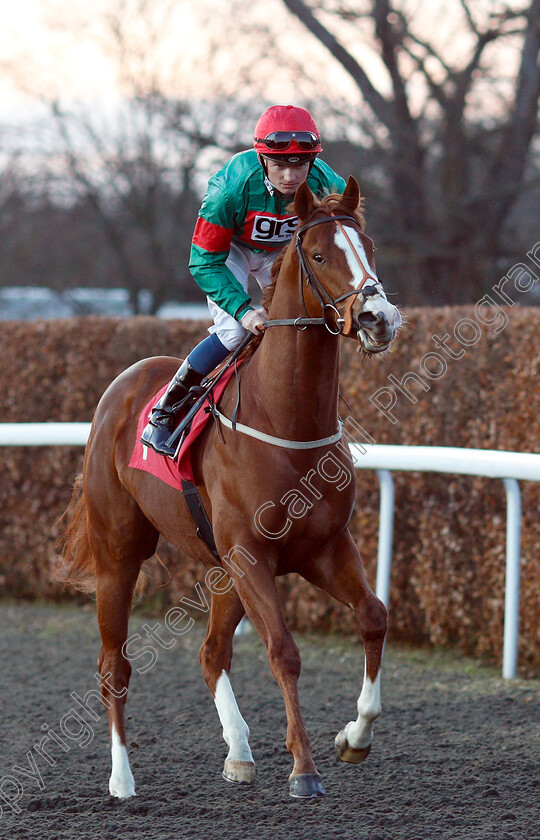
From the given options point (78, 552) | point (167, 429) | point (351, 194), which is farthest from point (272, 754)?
point (351, 194)

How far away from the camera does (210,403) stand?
358 cm

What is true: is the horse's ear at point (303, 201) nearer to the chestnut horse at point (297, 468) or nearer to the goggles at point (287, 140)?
the chestnut horse at point (297, 468)

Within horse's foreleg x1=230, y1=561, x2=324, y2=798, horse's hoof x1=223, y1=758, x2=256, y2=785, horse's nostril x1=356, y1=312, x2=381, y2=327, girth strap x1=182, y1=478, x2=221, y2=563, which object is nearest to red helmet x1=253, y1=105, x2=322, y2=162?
horse's nostril x1=356, y1=312, x2=381, y2=327

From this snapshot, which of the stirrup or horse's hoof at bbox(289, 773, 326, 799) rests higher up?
the stirrup

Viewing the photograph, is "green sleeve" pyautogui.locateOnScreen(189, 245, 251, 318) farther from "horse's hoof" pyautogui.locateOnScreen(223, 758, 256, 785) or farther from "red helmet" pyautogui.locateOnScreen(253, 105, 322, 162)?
"horse's hoof" pyautogui.locateOnScreen(223, 758, 256, 785)

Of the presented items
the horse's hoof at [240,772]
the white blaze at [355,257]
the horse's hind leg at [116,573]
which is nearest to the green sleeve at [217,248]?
the white blaze at [355,257]

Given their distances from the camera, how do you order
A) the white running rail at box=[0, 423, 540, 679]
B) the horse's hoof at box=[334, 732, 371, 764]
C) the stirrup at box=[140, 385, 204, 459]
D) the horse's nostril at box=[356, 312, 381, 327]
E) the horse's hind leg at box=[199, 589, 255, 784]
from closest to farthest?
the horse's nostril at box=[356, 312, 381, 327]
the horse's hoof at box=[334, 732, 371, 764]
the stirrup at box=[140, 385, 204, 459]
the horse's hind leg at box=[199, 589, 255, 784]
the white running rail at box=[0, 423, 540, 679]

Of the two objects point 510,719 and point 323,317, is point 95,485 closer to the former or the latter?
point 323,317

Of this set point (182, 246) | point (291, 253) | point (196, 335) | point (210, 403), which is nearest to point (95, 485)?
point (210, 403)

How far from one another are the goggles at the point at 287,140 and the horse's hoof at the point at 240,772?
7.27ft

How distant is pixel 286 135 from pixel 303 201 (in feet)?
0.99

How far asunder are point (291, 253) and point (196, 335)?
3409mm

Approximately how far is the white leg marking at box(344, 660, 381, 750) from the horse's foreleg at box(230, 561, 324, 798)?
0.30 metres

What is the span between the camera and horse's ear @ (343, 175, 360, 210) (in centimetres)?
313
